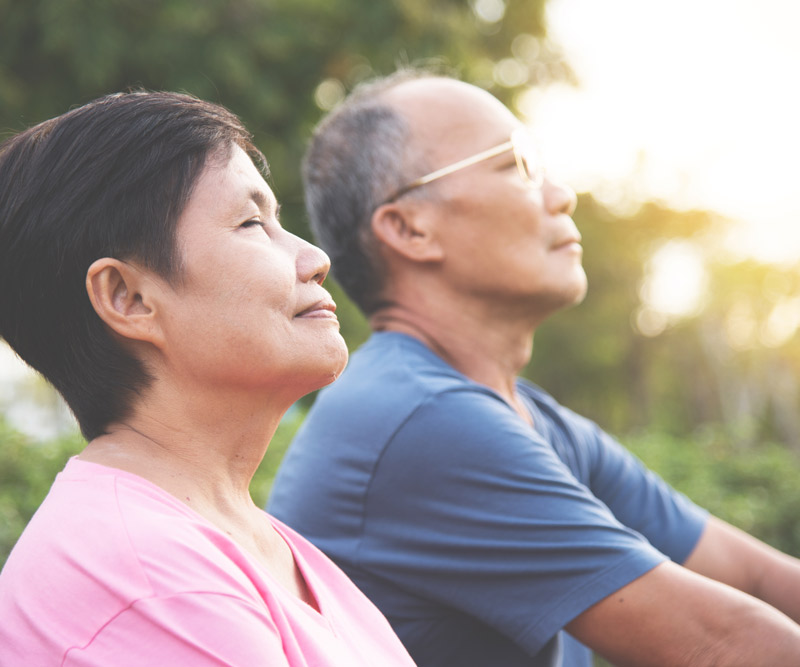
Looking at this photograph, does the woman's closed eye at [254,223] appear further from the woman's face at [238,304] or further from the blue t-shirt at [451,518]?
the blue t-shirt at [451,518]

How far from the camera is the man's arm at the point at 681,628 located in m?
2.02

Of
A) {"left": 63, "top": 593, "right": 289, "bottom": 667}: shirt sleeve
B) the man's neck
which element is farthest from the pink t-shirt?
the man's neck

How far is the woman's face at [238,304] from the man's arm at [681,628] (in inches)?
34.4

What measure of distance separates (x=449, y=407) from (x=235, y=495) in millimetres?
680

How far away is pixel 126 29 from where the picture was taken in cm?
705

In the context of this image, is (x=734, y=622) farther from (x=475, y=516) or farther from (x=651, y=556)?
(x=475, y=516)

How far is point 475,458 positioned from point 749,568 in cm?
133

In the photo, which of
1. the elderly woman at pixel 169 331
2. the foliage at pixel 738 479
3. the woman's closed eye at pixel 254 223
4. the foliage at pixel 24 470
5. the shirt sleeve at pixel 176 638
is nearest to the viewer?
the shirt sleeve at pixel 176 638

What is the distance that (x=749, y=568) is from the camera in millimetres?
2947

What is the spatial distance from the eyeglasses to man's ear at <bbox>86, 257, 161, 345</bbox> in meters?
1.43

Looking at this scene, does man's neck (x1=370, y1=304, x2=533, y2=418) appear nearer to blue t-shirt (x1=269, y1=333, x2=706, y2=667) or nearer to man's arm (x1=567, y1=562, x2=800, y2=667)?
blue t-shirt (x1=269, y1=333, x2=706, y2=667)

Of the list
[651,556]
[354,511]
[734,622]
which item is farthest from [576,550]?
[354,511]

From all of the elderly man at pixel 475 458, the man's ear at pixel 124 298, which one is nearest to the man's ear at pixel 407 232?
the elderly man at pixel 475 458

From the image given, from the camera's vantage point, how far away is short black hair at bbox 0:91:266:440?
1586 mm
